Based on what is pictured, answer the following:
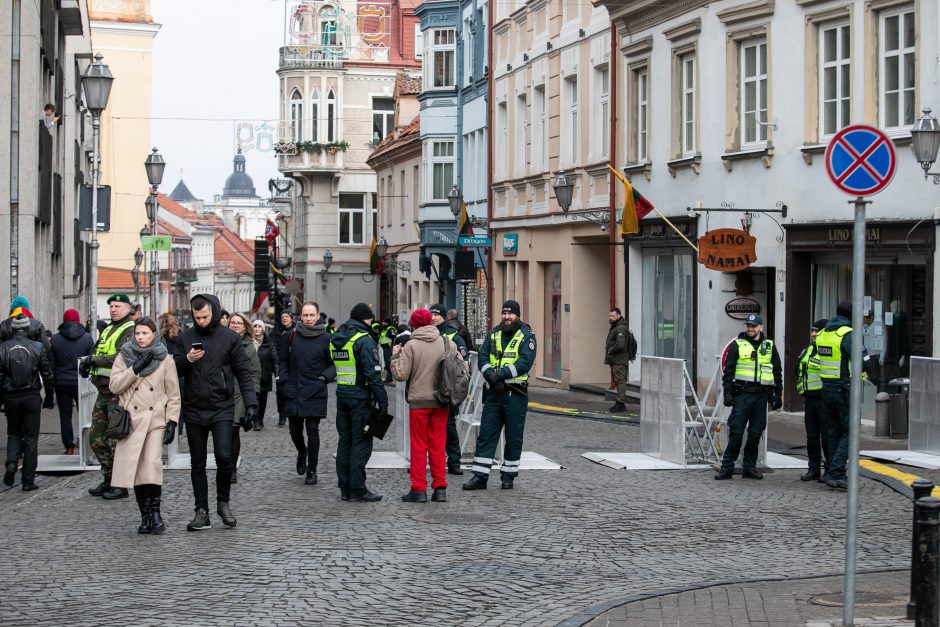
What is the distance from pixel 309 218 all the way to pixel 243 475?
189 ft

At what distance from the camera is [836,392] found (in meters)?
15.2

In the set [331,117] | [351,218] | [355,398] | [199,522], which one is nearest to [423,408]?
[355,398]

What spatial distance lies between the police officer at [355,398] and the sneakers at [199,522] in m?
2.08

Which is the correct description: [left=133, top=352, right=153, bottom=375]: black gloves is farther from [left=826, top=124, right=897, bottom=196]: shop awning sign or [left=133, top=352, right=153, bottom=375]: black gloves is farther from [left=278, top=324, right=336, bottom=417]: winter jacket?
[left=826, top=124, right=897, bottom=196]: shop awning sign

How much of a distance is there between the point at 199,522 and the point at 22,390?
373 cm

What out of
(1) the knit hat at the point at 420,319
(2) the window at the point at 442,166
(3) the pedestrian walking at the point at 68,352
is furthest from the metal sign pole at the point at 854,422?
(2) the window at the point at 442,166

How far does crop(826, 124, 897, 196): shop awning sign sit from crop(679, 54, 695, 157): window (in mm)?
18318

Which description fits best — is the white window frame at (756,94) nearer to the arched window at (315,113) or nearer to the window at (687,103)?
the window at (687,103)

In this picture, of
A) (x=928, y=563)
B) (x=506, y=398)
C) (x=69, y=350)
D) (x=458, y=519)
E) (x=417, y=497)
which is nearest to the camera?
(x=928, y=563)

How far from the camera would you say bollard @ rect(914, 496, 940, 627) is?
791cm

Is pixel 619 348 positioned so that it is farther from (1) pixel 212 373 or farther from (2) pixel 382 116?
(2) pixel 382 116

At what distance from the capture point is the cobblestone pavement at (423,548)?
30.2ft

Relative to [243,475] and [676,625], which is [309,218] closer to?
[243,475]

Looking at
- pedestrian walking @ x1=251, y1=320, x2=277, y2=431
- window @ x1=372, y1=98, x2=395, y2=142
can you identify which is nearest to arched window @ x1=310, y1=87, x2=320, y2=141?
window @ x1=372, y1=98, x2=395, y2=142
